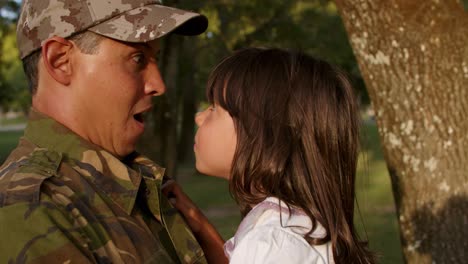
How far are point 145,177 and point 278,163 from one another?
1.67 feet

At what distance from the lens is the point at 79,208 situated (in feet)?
7.30

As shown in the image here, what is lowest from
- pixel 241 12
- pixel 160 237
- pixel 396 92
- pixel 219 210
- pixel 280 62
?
pixel 219 210

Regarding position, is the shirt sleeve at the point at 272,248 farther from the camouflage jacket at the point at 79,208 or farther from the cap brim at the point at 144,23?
the cap brim at the point at 144,23

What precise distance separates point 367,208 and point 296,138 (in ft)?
43.2

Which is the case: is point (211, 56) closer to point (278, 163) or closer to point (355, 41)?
point (355, 41)

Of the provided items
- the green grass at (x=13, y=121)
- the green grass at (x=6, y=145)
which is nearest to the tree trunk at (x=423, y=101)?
the green grass at (x=6, y=145)

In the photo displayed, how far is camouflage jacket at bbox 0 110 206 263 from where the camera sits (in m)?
2.05

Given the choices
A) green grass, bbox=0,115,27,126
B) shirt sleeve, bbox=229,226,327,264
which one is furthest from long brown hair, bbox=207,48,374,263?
green grass, bbox=0,115,27,126

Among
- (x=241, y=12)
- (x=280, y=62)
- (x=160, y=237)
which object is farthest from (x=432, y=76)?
(x=241, y=12)

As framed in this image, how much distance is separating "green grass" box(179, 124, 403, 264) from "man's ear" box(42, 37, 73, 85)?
5.76 metres

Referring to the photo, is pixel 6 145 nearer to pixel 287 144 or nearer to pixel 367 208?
pixel 367 208

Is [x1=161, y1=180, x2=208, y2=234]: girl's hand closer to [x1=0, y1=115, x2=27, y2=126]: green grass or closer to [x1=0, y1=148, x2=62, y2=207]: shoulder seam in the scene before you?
[x1=0, y1=148, x2=62, y2=207]: shoulder seam

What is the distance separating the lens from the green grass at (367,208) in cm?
1189

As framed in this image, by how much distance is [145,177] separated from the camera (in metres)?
2.69
